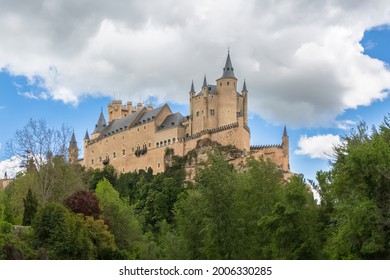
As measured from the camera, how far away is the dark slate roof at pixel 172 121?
116 metres

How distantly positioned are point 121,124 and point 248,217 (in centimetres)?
8825

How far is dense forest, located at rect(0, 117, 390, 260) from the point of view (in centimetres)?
3522

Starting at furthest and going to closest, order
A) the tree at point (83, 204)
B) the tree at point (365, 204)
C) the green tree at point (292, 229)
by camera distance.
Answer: the tree at point (83, 204) < the green tree at point (292, 229) < the tree at point (365, 204)

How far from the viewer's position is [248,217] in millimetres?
43750

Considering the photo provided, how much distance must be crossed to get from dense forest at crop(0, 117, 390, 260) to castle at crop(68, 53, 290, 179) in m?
52.6

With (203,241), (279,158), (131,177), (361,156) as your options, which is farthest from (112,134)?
(361,156)

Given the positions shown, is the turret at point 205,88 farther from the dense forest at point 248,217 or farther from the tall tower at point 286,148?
the dense forest at point 248,217

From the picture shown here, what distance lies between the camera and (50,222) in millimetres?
39750

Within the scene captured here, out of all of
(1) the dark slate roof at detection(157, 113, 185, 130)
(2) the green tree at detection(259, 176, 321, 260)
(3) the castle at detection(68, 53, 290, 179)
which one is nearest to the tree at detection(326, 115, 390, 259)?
(2) the green tree at detection(259, 176, 321, 260)

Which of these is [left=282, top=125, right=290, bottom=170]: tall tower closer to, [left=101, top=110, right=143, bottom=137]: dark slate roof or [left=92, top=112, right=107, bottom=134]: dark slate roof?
[left=101, top=110, right=143, bottom=137]: dark slate roof

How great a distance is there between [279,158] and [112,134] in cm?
3854

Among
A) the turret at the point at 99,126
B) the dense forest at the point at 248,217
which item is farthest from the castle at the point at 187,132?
the dense forest at the point at 248,217

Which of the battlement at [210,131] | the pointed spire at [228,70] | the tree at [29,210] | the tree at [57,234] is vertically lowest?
the tree at [57,234]

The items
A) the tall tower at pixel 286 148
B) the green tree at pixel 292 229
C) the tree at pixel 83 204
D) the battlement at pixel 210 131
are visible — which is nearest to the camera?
the green tree at pixel 292 229
